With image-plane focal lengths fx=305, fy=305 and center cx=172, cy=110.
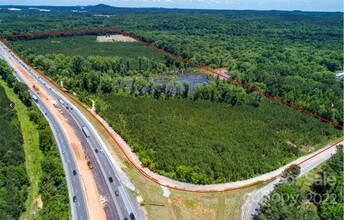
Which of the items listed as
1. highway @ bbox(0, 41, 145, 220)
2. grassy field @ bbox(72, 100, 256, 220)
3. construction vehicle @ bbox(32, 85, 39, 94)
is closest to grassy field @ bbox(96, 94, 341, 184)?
grassy field @ bbox(72, 100, 256, 220)

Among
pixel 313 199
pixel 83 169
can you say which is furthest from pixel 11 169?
pixel 313 199

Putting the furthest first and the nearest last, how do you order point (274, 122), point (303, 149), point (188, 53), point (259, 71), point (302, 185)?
point (188, 53) → point (259, 71) → point (274, 122) → point (303, 149) → point (302, 185)

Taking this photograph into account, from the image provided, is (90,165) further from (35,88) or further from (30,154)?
(35,88)

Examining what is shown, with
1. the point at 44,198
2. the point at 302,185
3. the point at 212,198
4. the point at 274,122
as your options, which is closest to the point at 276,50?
the point at 274,122

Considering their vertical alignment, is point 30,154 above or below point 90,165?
below

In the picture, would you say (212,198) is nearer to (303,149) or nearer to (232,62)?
(303,149)
